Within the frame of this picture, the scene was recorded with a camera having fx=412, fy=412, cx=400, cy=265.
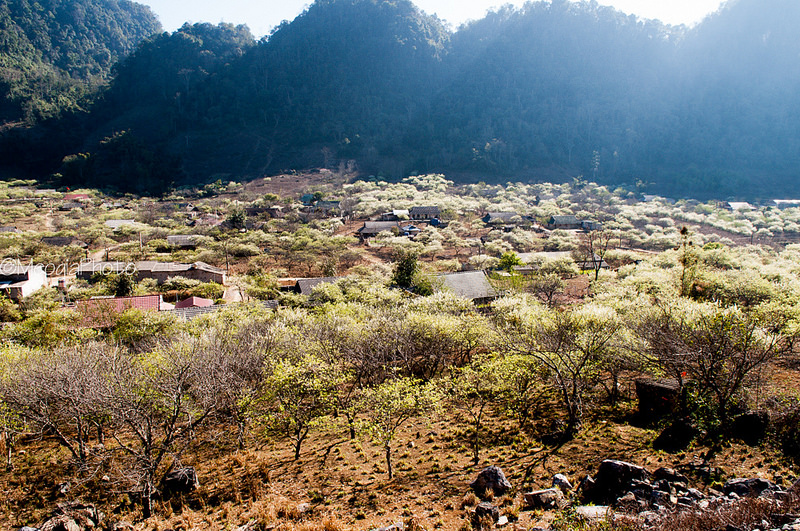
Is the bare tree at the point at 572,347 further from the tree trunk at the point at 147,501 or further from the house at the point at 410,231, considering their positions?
the house at the point at 410,231

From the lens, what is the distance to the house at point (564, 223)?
76.9 meters

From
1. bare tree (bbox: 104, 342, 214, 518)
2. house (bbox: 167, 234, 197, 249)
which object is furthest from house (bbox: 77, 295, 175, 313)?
house (bbox: 167, 234, 197, 249)

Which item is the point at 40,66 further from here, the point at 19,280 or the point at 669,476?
the point at 669,476

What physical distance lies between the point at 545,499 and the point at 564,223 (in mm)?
72501

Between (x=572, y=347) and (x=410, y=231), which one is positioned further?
(x=410, y=231)

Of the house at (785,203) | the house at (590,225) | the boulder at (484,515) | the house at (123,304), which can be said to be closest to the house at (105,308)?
the house at (123,304)

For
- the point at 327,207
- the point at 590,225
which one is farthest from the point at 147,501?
the point at 327,207

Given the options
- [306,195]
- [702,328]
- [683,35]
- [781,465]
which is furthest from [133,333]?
[683,35]

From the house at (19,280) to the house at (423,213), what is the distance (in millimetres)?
56824

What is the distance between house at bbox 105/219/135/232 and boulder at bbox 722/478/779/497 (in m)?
77.0

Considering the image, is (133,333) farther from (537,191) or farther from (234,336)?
(537,191)

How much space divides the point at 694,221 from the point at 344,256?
2774 inches

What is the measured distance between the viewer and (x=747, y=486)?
10344 millimetres

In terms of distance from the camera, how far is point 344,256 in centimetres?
5272
